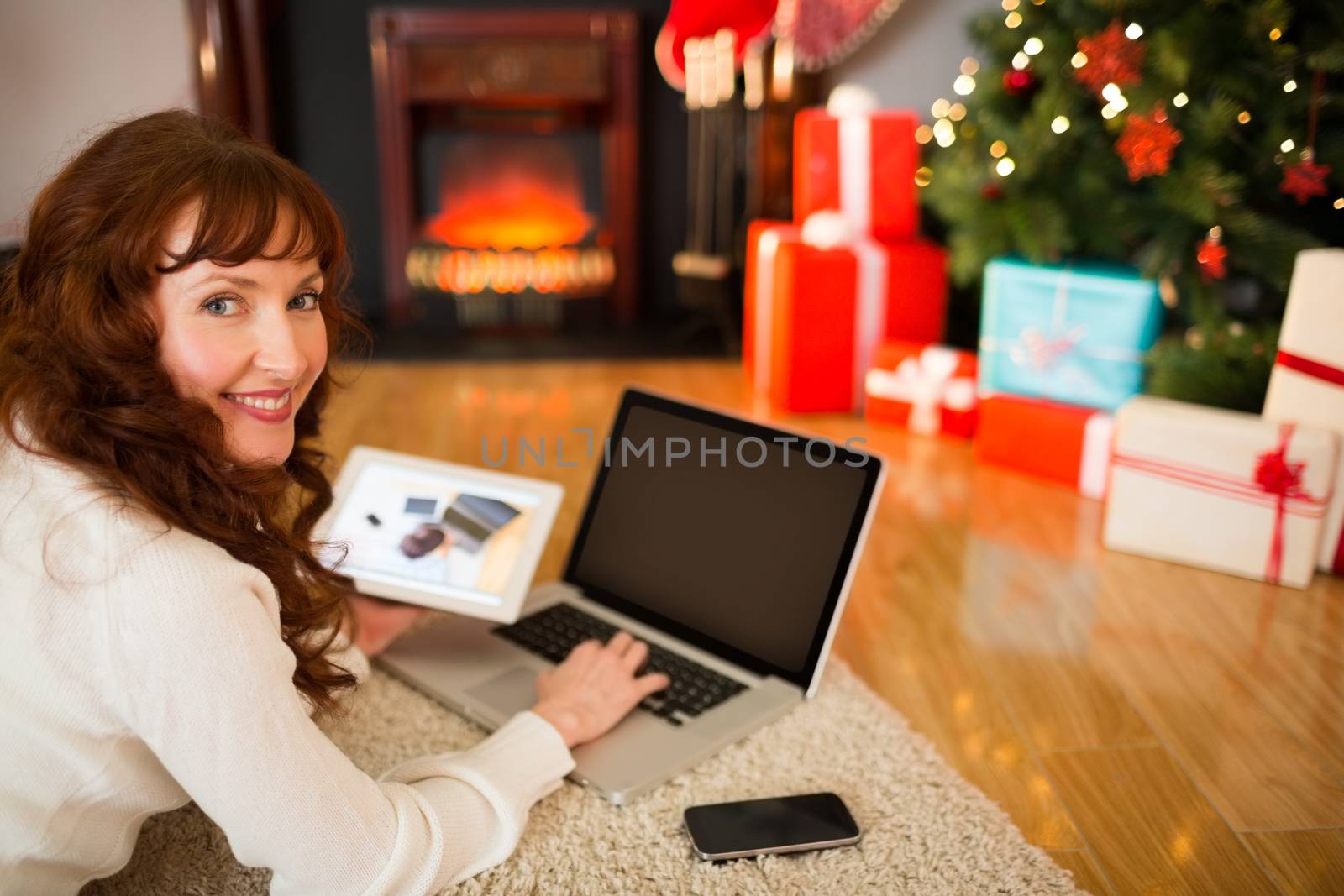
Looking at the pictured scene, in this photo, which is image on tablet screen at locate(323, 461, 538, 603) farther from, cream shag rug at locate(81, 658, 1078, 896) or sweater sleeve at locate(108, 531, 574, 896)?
sweater sleeve at locate(108, 531, 574, 896)

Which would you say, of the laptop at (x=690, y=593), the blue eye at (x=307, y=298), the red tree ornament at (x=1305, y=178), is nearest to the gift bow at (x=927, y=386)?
the red tree ornament at (x=1305, y=178)

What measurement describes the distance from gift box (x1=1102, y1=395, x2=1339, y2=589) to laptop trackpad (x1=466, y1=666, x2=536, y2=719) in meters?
1.21

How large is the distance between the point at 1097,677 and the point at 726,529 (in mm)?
615

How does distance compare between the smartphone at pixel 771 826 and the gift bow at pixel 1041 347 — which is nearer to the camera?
the smartphone at pixel 771 826

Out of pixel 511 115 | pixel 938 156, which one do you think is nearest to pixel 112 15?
pixel 511 115

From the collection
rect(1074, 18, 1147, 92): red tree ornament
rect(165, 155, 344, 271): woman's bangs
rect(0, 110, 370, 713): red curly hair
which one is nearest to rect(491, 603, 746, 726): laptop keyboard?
rect(0, 110, 370, 713): red curly hair

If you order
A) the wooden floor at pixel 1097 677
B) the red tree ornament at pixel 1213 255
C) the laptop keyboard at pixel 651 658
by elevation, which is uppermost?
the red tree ornament at pixel 1213 255

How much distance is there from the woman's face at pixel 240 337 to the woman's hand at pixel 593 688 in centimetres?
50

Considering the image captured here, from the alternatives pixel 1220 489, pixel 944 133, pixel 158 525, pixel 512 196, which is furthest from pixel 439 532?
pixel 512 196

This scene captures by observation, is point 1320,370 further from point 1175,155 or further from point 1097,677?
point 1097,677

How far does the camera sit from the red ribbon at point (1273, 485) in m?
2.03

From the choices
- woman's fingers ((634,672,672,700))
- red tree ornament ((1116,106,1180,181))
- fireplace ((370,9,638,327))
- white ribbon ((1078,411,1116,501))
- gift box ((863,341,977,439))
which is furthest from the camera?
fireplace ((370,9,638,327))

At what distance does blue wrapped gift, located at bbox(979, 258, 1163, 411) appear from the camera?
257 cm

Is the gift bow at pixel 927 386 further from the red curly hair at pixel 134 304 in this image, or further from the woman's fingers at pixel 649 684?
the red curly hair at pixel 134 304
